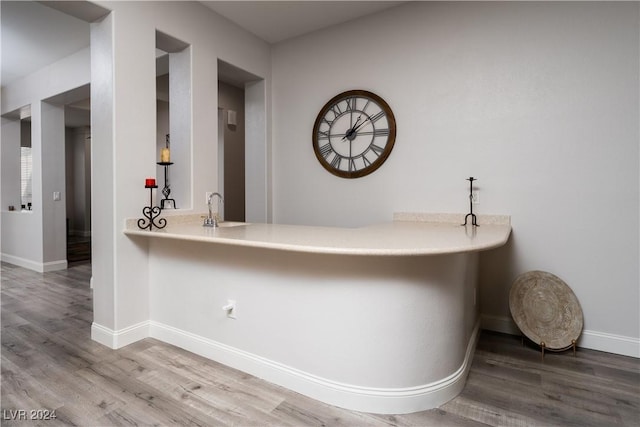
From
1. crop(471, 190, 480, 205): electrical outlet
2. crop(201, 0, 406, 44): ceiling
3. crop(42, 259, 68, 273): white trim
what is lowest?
crop(42, 259, 68, 273): white trim

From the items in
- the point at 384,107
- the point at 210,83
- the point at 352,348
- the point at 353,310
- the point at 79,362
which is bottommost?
the point at 79,362

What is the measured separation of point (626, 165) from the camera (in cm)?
229

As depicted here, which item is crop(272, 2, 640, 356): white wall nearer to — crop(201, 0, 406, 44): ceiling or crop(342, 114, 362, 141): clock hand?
crop(201, 0, 406, 44): ceiling

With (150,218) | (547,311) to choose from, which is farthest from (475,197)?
(150,218)

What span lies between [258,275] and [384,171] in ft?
Answer: 5.24

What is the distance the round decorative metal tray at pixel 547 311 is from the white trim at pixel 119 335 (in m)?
2.66

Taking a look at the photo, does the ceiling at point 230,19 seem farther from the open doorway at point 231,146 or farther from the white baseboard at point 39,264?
the white baseboard at point 39,264

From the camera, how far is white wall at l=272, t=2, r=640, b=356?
2.33 meters

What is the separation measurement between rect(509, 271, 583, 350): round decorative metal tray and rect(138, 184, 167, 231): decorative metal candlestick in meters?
2.58

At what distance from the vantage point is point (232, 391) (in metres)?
1.90

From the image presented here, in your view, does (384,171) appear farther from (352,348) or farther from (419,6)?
(352,348)

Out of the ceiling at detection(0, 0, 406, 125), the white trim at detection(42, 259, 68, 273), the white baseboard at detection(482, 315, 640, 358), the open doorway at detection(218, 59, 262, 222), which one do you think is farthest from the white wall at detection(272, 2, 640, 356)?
the white trim at detection(42, 259, 68, 273)

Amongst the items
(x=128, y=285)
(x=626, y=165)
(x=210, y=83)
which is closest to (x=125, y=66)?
(x=210, y=83)

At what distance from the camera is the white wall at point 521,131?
233 centimetres
